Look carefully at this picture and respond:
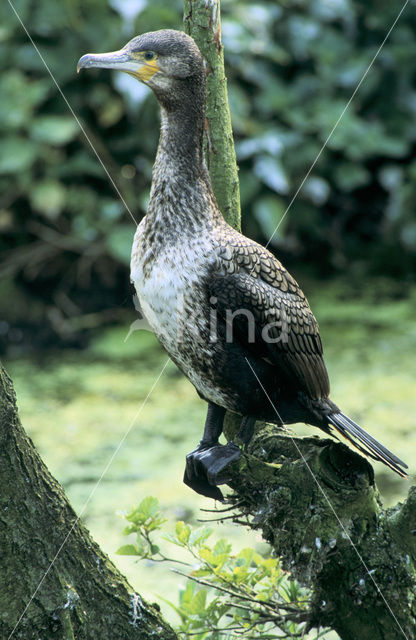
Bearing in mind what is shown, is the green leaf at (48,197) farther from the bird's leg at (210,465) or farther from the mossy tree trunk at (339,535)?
the mossy tree trunk at (339,535)

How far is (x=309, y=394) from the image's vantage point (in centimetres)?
196

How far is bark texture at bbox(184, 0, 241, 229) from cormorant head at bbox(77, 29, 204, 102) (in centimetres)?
25

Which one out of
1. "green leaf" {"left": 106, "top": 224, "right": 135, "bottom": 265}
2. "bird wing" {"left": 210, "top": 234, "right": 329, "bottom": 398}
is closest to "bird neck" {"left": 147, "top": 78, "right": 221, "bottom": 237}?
"bird wing" {"left": 210, "top": 234, "right": 329, "bottom": 398}

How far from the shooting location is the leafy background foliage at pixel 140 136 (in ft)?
14.7

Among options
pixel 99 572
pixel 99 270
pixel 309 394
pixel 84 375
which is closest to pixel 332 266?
pixel 99 270

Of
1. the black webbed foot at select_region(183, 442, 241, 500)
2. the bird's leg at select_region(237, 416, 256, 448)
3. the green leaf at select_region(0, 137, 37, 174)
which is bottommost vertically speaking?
the black webbed foot at select_region(183, 442, 241, 500)

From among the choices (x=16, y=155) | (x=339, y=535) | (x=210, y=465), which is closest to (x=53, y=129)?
(x=16, y=155)

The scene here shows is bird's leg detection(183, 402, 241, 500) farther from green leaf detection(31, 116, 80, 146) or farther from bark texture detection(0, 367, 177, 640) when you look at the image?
green leaf detection(31, 116, 80, 146)

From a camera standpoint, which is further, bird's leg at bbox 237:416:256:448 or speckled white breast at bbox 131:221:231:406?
bird's leg at bbox 237:416:256:448

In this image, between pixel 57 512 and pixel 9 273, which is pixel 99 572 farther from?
pixel 9 273

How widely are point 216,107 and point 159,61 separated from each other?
316 millimetres

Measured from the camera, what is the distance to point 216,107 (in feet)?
6.97

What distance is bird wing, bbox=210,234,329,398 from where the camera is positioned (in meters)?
1.83

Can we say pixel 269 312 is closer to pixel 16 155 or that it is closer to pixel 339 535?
pixel 339 535
